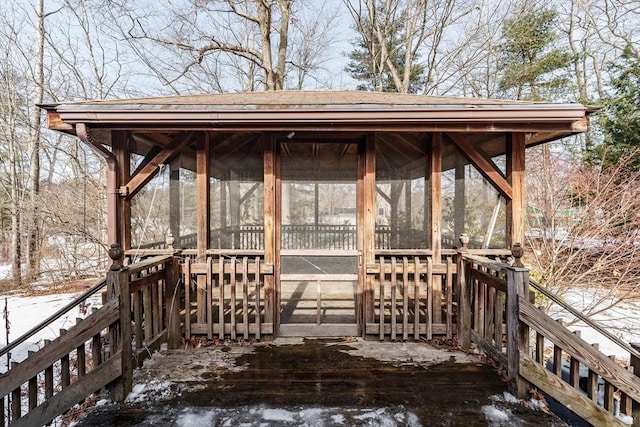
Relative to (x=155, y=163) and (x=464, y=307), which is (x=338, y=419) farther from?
(x=155, y=163)

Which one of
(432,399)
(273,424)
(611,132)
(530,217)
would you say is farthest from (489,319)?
(611,132)

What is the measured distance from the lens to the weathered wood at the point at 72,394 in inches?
78.5

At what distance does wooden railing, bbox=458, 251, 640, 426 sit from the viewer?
1.96 metres

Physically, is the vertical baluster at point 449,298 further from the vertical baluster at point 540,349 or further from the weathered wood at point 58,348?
the weathered wood at point 58,348

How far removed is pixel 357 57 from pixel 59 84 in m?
10.8

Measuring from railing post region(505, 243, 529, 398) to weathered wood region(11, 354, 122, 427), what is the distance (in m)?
2.95

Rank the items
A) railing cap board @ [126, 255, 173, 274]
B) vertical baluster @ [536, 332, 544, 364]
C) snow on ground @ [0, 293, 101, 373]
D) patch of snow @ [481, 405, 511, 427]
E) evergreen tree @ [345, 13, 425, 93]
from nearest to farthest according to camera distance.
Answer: patch of snow @ [481, 405, 511, 427], vertical baluster @ [536, 332, 544, 364], railing cap board @ [126, 255, 173, 274], snow on ground @ [0, 293, 101, 373], evergreen tree @ [345, 13, 425, 93]

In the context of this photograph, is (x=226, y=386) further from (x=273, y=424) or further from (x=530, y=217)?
(x=530, y=217)

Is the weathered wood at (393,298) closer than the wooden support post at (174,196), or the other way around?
the weathered wood at (393,298)

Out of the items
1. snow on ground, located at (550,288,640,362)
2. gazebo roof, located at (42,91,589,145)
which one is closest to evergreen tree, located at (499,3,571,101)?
snow on ground, located at (550,288,640,362)

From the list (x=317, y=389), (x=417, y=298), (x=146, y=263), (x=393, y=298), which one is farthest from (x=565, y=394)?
(x=146, y=263)

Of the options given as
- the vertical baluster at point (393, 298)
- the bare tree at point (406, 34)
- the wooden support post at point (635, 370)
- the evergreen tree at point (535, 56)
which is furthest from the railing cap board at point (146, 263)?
the evergreen tree at point (535, 56)

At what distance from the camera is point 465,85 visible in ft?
40.9

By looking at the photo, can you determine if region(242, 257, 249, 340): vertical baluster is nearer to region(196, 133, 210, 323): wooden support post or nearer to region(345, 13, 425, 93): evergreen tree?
region(196, 133, 210, 323): wooden support post
